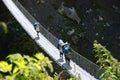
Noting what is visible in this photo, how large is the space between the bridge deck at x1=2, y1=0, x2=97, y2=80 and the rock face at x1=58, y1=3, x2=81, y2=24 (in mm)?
7795

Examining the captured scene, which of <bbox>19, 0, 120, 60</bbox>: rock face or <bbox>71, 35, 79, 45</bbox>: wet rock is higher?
<bbox>19, 0, 120, 60</bbox>: rock face

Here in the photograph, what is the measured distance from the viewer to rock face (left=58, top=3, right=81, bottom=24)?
97.3ft

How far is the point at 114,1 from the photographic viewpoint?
31609mm

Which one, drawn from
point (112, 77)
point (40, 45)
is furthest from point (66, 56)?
point (112, 77)

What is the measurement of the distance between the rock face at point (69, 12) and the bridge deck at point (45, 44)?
779cm

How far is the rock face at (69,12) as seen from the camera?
2964 cm

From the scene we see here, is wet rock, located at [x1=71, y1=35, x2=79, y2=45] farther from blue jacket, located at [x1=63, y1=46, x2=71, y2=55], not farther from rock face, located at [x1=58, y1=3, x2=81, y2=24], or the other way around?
blue jacket, located at [x1=63, y1=46, x2=71, y2=55]

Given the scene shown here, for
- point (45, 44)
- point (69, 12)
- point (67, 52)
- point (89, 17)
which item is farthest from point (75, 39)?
point (67, 52)

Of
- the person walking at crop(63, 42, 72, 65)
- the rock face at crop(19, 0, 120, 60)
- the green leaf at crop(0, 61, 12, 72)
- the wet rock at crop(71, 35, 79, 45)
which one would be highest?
the rock face at crop(19, 0, 120, 60)

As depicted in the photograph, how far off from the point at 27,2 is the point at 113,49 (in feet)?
27.6

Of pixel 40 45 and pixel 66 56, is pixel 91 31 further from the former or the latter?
pixel 66 56

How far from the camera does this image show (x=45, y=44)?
1791 centimetres

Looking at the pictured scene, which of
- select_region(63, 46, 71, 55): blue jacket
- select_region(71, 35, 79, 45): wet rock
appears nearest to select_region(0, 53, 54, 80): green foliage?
select_region(63, 46, 71, 55): blue jacket

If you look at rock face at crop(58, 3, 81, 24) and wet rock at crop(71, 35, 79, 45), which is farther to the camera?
rock face at crop(58, 3, 81, 24)
